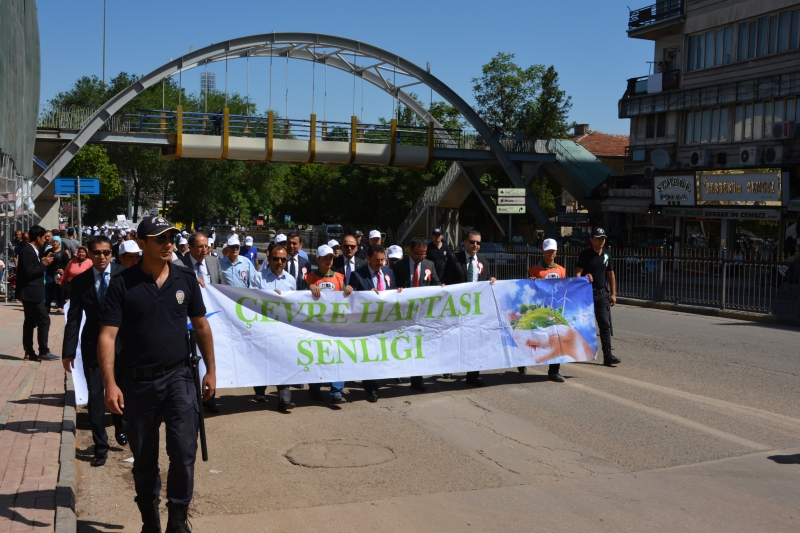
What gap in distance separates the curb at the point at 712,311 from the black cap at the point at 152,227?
637 inches

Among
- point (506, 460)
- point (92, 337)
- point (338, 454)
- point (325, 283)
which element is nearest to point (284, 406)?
point (325, 283)

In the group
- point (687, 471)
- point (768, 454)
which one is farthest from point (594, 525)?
point (768, 454)

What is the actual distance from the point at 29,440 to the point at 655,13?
39.3 metres

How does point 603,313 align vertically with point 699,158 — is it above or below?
below

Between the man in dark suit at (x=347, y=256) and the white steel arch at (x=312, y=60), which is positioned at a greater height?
the white steel arch at (x=312, y=60)

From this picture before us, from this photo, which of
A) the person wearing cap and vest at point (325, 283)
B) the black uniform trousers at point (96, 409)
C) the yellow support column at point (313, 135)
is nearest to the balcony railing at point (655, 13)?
the yellow support column at point (313, 135)

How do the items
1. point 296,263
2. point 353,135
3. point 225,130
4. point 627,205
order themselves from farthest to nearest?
1. point 627,205
2. point 353,135
3. point 225,130
4. point 296,263

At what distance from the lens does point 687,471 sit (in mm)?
6723

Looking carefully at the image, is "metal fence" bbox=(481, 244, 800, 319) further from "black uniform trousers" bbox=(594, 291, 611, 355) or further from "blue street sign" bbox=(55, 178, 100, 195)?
"blue street sign" bbox=(55, 178, 100, 195)

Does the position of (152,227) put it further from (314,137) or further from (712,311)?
(314,137)

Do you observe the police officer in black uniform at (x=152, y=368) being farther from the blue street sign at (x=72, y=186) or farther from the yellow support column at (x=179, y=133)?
the yellow support column at (x=179, y=133)

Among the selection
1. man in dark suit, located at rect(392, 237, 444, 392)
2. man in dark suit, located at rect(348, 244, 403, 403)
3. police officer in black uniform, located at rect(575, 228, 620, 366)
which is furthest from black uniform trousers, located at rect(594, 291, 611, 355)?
man in dark suit, located at rect(348, 244, 403, 403)

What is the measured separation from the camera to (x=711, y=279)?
2011 centimetres

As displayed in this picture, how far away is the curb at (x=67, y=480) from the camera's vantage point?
5359 millimetres
